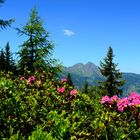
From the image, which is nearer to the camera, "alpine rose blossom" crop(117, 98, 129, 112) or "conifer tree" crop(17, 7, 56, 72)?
"alpine rose blossom" crop(117, 98, 129, 112)

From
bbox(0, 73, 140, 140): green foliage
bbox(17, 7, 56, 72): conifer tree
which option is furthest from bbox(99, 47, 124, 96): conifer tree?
bbox(0, 73, 140, 140): green foliage

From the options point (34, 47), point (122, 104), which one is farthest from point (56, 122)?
point (34, 47)

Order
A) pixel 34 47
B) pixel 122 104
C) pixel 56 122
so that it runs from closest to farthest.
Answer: pixel 56 122 → pixel 122 104 → pixel 34 47

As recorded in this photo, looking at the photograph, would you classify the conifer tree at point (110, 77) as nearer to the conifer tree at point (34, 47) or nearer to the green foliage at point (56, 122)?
the conifer tree at point (34, 47)

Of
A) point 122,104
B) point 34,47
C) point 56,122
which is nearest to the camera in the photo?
point 56,122

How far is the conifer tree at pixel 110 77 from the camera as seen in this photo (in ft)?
198

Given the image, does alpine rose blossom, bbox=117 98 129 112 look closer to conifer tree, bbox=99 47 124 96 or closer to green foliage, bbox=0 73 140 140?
green foliage, bbox=0 73 140 140

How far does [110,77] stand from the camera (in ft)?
203

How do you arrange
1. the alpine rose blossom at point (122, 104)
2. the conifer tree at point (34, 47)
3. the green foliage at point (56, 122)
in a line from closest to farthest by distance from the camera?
the green foliage at point (56, 122), the alpine rose blossom at point (122, 104), the conifer tree at point (34, 47)

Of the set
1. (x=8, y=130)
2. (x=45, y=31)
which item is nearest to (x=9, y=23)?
(x=45, y=31)

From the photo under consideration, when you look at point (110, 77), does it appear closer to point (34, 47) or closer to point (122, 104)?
point (34, 47)

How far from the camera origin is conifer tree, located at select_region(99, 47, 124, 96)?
60284mm

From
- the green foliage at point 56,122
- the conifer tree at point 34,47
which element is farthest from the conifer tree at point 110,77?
the green foliage at point 56,122

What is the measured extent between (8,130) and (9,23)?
29.2m
